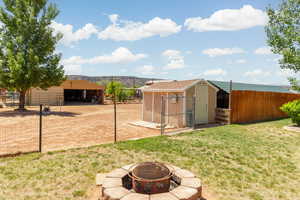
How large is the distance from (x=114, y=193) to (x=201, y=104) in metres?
9.82

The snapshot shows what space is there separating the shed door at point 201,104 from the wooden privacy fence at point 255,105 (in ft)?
5.06

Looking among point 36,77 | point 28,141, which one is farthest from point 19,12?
point 28,141

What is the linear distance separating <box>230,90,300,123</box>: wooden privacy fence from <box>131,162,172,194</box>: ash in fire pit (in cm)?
989

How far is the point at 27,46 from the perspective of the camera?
57.6 ft

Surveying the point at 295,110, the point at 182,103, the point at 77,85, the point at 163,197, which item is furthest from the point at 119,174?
the point at 77,85

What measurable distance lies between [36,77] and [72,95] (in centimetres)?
2107

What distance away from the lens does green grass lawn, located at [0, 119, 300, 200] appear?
12.7 feet

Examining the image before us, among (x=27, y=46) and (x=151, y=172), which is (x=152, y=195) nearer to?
(x=151, y=172)

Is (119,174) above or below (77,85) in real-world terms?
below

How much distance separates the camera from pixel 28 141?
7949 millimetres

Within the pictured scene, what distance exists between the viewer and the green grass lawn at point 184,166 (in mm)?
3859

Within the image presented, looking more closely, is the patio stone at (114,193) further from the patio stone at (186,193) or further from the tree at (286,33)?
the tree at (286,33)

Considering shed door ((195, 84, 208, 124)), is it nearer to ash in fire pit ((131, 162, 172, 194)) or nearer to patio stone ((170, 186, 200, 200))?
ash in fire pit ((131, 162, 172, 194))

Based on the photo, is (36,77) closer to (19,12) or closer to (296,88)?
(19,12)
